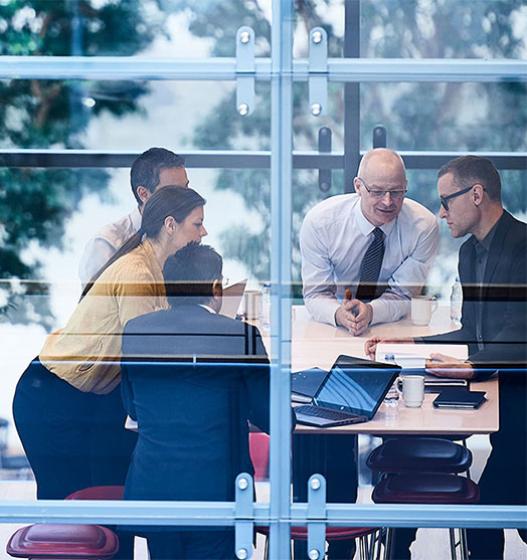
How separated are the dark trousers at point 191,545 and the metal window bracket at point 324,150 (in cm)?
90

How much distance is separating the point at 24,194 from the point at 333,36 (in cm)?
90

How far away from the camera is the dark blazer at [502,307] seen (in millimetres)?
2607

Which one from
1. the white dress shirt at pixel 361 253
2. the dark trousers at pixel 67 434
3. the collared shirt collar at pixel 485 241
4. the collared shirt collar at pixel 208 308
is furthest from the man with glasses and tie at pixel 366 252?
the dark trousers at pixel 67 434

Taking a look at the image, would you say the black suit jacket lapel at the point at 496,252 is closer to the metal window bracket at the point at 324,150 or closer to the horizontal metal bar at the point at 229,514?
the metal window bracket at the point at 324,150

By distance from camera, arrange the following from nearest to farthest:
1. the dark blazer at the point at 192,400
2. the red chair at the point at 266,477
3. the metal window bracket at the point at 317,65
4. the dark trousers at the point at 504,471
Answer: the metal window bracket at the point at 317,65, the red chair at the point at 266,477, the dark blazer at the point at 192,400, the dark trousers at the point at 504,471

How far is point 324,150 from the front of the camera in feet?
8.57

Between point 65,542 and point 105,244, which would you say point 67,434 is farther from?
point 105,244

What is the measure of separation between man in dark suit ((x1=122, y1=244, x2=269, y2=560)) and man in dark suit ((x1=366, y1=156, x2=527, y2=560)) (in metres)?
0.46

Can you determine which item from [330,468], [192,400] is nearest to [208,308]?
[192,400]

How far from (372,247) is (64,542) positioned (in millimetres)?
1089

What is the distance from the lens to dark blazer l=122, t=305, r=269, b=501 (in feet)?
7.34

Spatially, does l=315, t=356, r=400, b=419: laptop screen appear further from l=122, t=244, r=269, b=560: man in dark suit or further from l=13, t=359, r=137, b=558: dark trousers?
l=13, t=359, r=137, b=558: dark trousers

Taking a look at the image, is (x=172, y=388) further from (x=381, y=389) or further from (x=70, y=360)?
(x=381, y=389)

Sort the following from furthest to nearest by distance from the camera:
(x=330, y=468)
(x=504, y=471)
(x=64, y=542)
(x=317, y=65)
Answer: (x=504, y=471), (x=330, y=468), (x=64, y=542), (x=317, y=65)
